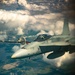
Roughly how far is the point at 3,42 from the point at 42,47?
64 centimetres

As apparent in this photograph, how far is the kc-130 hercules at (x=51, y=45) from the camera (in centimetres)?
393

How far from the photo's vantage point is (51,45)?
13.1 feet

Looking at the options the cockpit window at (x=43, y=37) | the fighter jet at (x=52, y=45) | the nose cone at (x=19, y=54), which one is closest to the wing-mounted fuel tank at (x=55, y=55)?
the fighter jet at (x=52, y=45)

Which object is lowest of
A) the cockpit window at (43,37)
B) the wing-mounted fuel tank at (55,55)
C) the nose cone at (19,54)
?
the wing-mounted fuel tank at (55,55)

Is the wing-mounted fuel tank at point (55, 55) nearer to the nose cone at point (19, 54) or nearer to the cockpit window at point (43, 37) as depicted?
the cockpit window at point (43, 37)

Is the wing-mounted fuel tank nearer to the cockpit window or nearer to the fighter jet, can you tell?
the fighter jet

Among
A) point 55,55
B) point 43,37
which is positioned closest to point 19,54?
point 43,37

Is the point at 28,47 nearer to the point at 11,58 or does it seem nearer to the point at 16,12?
the point at 11,58

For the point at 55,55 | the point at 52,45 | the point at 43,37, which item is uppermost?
the point at 43,37

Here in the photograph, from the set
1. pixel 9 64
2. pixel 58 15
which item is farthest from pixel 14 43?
pixel 58 15

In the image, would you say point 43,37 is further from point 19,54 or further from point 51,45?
point 19,54

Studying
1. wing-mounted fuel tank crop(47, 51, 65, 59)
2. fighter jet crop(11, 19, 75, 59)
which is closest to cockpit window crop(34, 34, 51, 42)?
fighter jet crop(11, 19, 75, 59)

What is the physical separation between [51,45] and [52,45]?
0.02 metres

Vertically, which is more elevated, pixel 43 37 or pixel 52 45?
pixel 43 37
